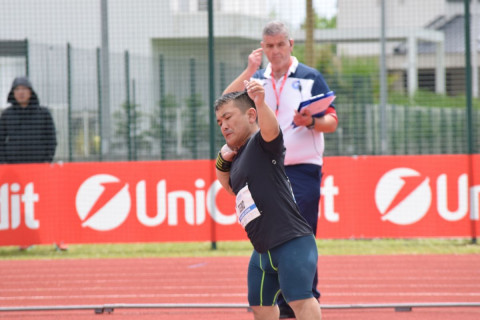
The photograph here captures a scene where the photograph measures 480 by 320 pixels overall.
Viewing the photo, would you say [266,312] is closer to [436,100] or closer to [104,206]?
[104,206]

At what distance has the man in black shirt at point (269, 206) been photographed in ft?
14.1

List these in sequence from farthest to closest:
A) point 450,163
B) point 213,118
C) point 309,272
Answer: point 213,118
point 450,163
point 309,272

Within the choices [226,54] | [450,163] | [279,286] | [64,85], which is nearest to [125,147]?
[64,85]

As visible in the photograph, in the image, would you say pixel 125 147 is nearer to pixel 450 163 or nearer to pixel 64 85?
pixel 64 85

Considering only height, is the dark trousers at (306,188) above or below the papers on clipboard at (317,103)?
below

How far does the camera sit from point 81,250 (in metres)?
11.0

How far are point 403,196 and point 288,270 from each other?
652 cm

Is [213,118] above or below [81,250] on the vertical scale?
above

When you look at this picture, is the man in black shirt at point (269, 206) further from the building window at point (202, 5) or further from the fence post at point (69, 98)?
the fence post at point (69, 98)

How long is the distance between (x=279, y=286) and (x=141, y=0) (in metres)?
7.68

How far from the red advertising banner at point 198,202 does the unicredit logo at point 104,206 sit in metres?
0.01

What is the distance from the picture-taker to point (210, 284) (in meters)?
8.23

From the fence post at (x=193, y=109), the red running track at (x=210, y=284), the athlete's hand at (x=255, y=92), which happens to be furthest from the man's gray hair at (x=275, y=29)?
the fence post at (x=193, y=109)

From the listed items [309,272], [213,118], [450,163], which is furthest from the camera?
[213,118]
